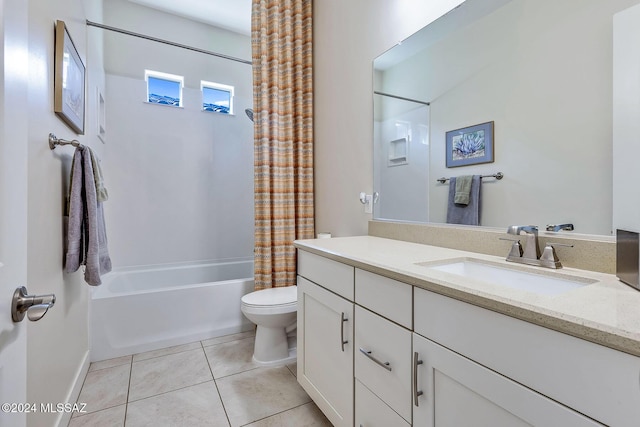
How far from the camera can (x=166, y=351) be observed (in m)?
2.12

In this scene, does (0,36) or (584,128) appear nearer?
(0,36)

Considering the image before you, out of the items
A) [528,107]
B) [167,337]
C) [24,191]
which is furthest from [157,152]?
[528,107]

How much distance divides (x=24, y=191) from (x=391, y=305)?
99 cm

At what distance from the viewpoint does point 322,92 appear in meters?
2.33

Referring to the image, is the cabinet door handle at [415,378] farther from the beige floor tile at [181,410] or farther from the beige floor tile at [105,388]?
the beige floor tile at [105,388]

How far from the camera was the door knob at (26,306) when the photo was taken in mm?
546

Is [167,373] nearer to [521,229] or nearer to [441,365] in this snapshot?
[441,365]

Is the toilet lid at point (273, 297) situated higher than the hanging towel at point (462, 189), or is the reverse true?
the hanging towel at point (462, 189)

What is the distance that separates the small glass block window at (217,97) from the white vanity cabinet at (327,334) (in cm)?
235

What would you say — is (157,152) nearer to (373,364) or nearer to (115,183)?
(115,183)

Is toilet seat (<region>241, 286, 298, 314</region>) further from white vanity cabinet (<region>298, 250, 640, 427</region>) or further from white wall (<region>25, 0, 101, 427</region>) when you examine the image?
white wall (<region>25, 0, 101, 427</region>)

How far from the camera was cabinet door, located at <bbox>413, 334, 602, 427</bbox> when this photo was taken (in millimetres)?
582

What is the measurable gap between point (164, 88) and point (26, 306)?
3.00 metres

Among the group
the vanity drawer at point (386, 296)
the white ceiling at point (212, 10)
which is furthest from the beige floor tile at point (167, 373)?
the white ceiling at point (212, 10)
